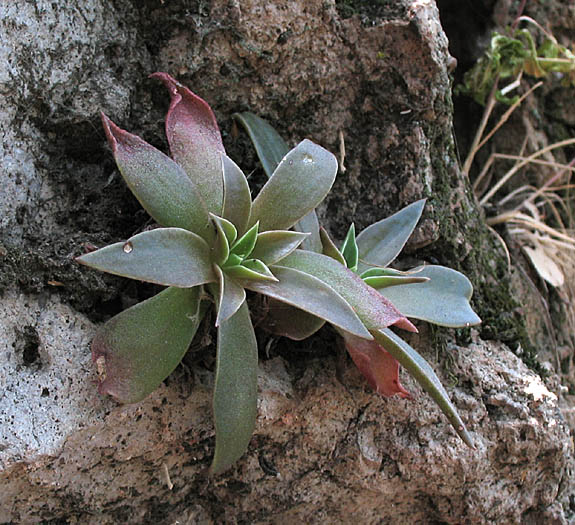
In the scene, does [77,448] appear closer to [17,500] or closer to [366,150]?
[17,500]

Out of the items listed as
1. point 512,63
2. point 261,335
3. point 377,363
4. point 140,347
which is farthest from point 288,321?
point 512,63

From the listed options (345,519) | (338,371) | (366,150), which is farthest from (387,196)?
(345,519)

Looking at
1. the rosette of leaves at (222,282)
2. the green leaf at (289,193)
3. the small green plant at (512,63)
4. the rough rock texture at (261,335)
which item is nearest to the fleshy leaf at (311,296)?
the rosette of leaves at (222,282)

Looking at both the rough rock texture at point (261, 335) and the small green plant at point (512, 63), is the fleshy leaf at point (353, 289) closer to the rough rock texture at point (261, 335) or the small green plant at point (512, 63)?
the rough rock texture at point (261, 335)

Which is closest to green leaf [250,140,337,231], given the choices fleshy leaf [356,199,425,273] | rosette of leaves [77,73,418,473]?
rosette of leaves [77,73,418,473]

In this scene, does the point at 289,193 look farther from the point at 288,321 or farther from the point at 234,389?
the point at 234,389

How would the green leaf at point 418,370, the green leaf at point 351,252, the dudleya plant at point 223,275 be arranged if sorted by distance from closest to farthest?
1. the dudleya plant at point 223,275
2. the green leaf at point 418,370
3. the green leaf at point 351,252

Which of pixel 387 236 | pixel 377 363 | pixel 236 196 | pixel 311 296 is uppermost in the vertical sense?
pixel 236 196
